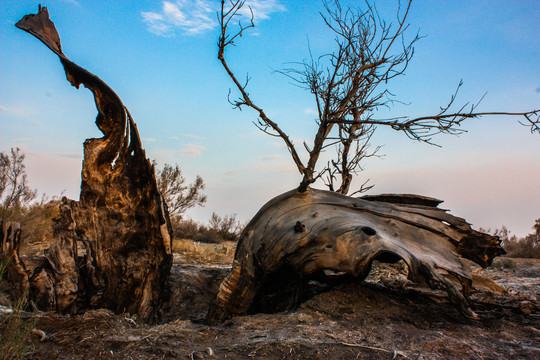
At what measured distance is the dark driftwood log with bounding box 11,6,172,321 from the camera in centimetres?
466

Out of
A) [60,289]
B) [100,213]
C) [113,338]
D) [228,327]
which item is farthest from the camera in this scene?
[100,213]

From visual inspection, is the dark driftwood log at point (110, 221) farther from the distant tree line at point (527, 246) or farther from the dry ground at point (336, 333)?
the distant tree line at point (527, 246)

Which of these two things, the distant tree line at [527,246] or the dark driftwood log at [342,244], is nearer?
the dark driftwood log at [342,244]

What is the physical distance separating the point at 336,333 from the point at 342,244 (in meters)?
0.96

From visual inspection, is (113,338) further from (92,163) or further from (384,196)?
(384,196)

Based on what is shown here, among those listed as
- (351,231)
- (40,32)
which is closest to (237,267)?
(351,231)

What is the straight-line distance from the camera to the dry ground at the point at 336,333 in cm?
302

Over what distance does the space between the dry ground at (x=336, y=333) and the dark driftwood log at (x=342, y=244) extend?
1.10 ft

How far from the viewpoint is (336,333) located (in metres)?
3.49

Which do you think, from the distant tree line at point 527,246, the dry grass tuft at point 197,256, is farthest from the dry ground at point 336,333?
the distant tree line at point 527,246

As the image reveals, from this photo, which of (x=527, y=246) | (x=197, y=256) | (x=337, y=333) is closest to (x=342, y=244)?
(x=337, y=333)

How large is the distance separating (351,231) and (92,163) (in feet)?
10.3

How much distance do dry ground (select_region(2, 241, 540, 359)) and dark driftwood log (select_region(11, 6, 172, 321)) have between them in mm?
1121

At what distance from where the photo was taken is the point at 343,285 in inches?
186
